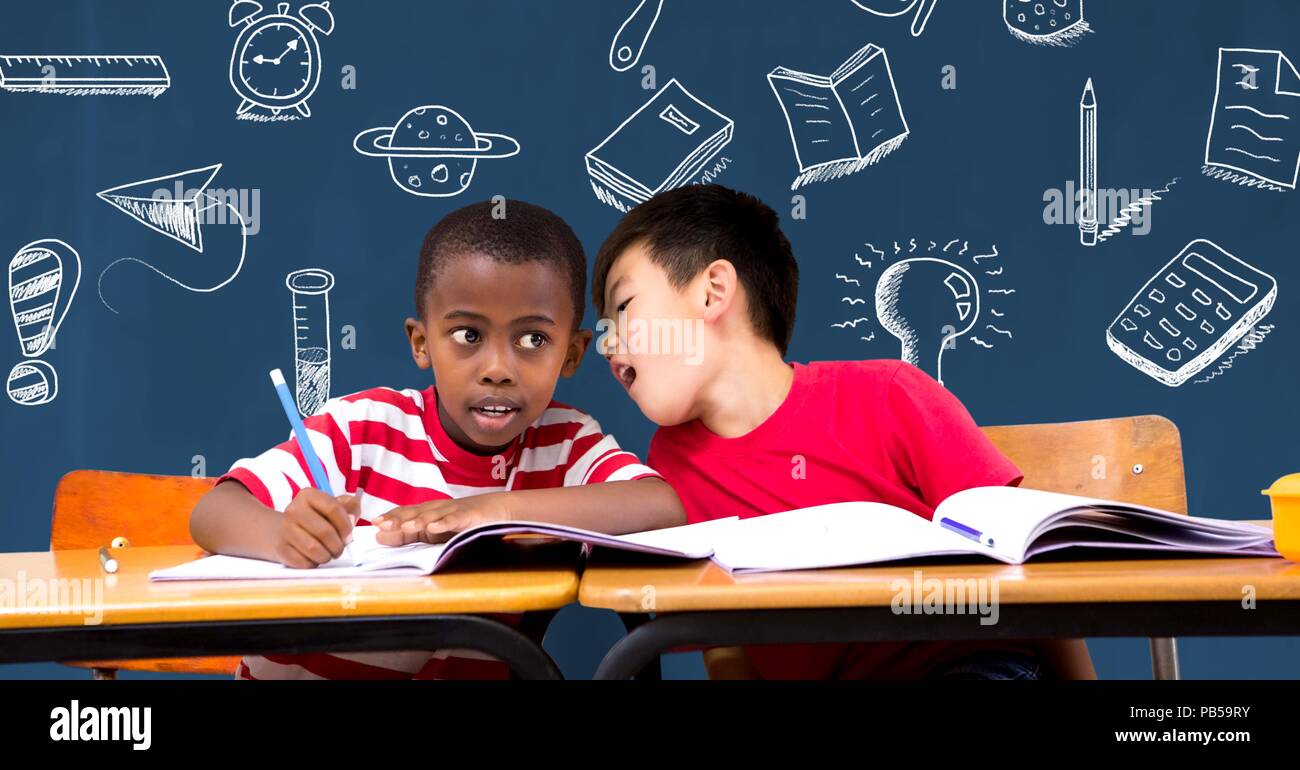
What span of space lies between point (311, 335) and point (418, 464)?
0.70 metres

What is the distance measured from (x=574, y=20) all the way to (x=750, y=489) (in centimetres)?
106

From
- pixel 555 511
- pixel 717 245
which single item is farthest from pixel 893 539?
pixel 717 245

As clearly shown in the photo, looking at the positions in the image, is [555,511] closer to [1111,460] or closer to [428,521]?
[428,521]

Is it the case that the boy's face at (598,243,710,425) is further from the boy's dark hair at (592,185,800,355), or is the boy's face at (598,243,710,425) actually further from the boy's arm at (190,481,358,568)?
the boy's arm at (190,481,358,568)

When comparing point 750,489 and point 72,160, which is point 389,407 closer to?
point 750,489

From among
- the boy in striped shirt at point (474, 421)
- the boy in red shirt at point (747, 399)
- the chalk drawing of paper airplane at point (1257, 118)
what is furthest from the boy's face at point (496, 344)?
the chalk drawing of paper airplane at point (1257, 118)

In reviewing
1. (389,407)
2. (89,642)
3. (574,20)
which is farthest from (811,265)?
(89,642)

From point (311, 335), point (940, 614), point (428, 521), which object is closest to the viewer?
point (940, 614)

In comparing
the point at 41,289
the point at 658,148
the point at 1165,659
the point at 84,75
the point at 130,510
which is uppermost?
the point at 84,75

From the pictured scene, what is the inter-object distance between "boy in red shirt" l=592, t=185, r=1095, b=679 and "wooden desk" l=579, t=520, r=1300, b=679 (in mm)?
575

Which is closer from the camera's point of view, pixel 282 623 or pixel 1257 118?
pixel 282 623

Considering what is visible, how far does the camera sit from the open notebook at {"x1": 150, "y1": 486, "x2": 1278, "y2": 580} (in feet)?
2.32

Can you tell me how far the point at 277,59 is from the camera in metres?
1.93

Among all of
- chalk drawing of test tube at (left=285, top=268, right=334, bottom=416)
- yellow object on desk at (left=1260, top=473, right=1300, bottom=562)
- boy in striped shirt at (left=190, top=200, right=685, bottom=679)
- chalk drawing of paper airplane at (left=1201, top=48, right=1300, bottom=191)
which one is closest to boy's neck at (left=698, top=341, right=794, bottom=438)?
boy in striped shirt at (left=190, top=200, right=685, bottom=679)
